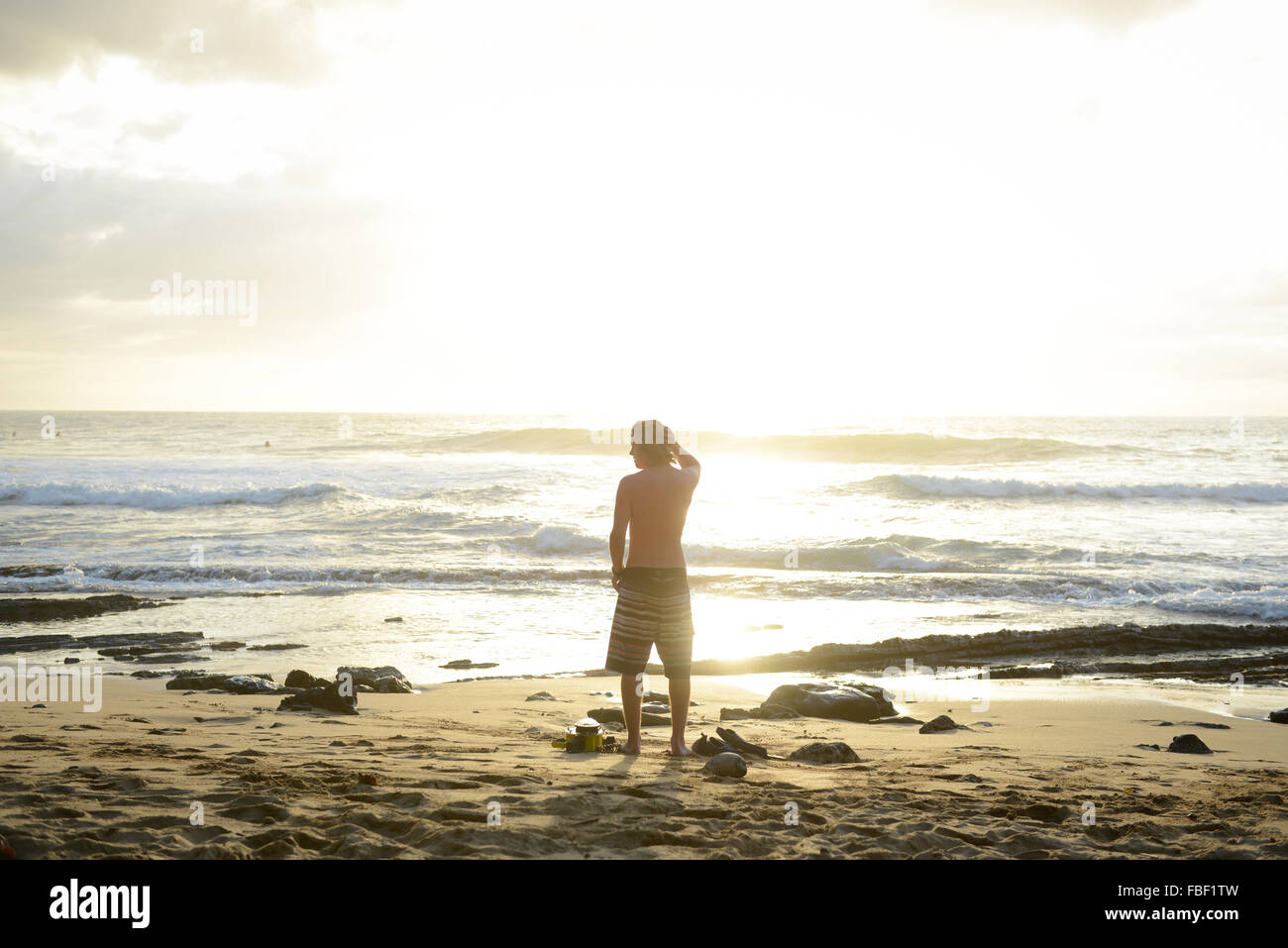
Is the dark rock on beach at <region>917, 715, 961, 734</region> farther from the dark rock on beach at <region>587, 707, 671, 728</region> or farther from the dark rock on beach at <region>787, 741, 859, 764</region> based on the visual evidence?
the dark rock on beach at <region>587, 707, 671, 728</region>

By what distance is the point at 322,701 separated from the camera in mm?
7301

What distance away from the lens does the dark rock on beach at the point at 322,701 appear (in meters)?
7.25

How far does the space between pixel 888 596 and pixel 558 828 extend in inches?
472

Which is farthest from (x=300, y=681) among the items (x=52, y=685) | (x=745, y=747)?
(x=745, y=747)

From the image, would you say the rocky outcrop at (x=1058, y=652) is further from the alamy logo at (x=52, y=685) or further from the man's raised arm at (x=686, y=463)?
the alamy logo at (x=52, y=685)

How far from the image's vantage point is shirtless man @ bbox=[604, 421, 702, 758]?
5.43 meters

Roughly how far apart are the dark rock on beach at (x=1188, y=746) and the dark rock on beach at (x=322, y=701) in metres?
5.90

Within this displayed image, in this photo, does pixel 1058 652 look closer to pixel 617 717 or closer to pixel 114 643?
pixel 617 717
